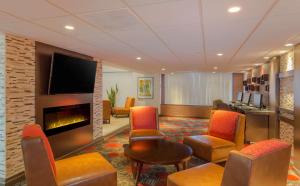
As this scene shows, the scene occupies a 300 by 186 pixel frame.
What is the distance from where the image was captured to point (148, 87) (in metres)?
10.4

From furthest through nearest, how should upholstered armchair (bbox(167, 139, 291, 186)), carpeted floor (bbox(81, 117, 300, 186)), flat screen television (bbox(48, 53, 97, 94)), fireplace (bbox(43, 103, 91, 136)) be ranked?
1. fireplace (bbox(43, 103, 91, 136))
2. flat screen television (bbox(48, 53, 97, 94))
3. carpeted floor (bbox(81, 117, 300, 186))
4. upholstered armchair (bbox(167, 139, 291, 186))

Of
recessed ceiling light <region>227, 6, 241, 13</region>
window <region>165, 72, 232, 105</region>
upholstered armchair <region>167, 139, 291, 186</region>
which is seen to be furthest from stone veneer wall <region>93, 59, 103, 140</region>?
window <region>165, 72, 232, 105</region>

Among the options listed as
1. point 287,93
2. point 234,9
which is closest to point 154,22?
point 234,9

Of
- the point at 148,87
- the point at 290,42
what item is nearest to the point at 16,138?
the point at 290,42

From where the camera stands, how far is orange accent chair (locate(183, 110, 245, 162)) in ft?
11.1

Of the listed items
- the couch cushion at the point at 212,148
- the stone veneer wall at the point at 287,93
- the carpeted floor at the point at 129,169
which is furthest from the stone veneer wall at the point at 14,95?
the stone veneer wall at the point at 287,93

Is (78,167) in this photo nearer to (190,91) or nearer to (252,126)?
(252,126)

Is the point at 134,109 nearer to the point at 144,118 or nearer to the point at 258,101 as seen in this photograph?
the point at 144,118

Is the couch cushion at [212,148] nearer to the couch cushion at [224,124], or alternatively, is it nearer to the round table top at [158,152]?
the couch cushion at [224,124]

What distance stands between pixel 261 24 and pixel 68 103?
3.78 metres

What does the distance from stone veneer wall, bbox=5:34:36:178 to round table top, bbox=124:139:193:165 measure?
1721mm

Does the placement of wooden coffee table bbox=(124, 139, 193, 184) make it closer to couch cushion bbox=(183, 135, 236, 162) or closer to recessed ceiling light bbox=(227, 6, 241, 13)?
couch cushion bbox=(183, 135, 236, 162)

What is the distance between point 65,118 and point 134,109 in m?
1.52

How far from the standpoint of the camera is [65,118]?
4184 millimetres
